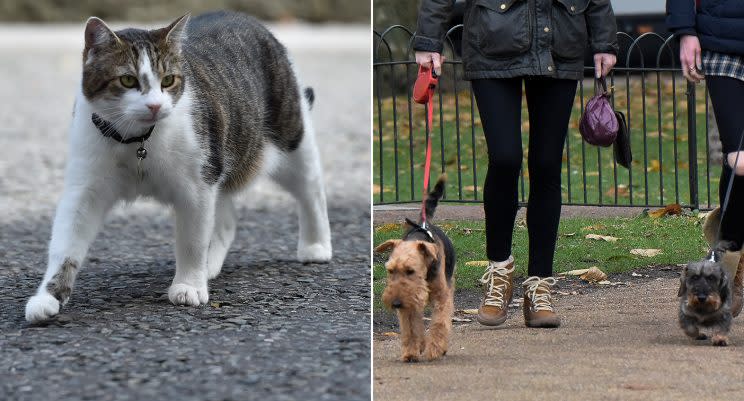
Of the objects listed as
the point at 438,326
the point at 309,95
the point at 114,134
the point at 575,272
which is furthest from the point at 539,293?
the point at 309,95

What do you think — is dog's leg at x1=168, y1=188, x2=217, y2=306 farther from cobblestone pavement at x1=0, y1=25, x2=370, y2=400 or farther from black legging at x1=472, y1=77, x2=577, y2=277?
black legging at x1=472, y1=77, x2=577, y2=277

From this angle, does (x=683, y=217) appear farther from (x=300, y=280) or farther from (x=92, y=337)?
(x=92, y=337)

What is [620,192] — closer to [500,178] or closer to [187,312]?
[500,178]

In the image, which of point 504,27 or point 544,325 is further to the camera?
point 544,325

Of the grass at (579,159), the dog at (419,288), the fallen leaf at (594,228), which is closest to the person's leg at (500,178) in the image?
the dog at (419,288)

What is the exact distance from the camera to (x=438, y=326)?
16.6 ft

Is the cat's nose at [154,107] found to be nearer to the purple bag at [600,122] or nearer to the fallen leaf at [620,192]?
the purple bag at [600,122]

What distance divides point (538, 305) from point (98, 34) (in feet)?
7.19

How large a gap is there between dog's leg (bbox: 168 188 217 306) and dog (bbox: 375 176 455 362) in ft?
3.47

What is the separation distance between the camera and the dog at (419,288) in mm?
4836

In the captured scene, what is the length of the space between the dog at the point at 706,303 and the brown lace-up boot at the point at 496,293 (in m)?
0.76

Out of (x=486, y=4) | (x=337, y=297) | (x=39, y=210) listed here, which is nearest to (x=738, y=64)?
(x=486, y=4)

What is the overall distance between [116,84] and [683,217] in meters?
5.20

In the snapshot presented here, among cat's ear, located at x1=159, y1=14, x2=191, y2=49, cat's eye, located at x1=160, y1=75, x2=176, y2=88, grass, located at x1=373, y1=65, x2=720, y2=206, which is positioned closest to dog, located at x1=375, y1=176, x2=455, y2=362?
cat's eye, located at x1=160, y1=75, x2=176, y2=88
